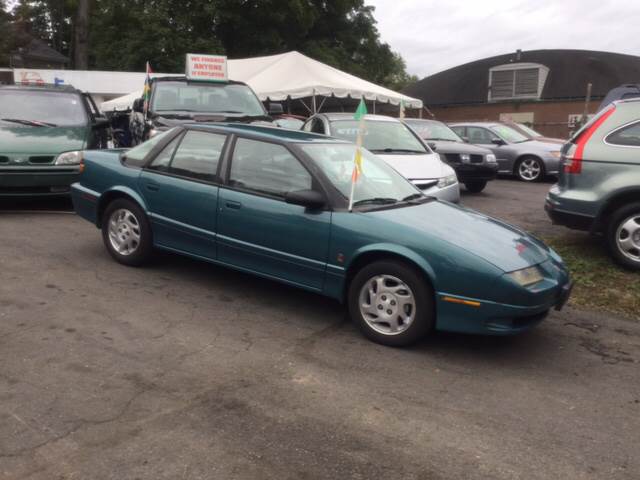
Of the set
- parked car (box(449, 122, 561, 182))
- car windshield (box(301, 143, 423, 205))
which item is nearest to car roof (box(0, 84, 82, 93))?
car windshield (box(301, 143, 423, 205))

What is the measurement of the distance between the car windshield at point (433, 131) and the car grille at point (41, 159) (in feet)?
24.5

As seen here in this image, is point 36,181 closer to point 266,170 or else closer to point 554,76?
point 266,170

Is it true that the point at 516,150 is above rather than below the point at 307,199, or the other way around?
above

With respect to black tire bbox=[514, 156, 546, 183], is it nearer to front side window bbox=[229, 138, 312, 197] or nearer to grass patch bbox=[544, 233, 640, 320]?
grass patch bbox=[544, 233, 640, 320]

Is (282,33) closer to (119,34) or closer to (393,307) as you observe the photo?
(119,34)

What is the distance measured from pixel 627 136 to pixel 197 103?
253 inches

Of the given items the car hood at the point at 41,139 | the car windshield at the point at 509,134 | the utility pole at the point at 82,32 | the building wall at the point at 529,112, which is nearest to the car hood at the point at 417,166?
the car hood at the point at 41,139

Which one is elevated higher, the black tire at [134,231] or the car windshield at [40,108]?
the car windshield at [40,108]

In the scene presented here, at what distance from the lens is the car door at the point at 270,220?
4.84 metres

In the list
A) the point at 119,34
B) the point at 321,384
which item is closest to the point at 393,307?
the point at 321,384

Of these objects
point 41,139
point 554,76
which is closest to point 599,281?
point 41,139

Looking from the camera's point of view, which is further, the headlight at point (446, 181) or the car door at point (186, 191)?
the headlight at point (446, 181)

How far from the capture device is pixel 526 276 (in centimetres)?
438

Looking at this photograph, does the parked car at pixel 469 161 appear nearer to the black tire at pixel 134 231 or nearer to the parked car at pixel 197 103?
the parked car at pixel 197 103
